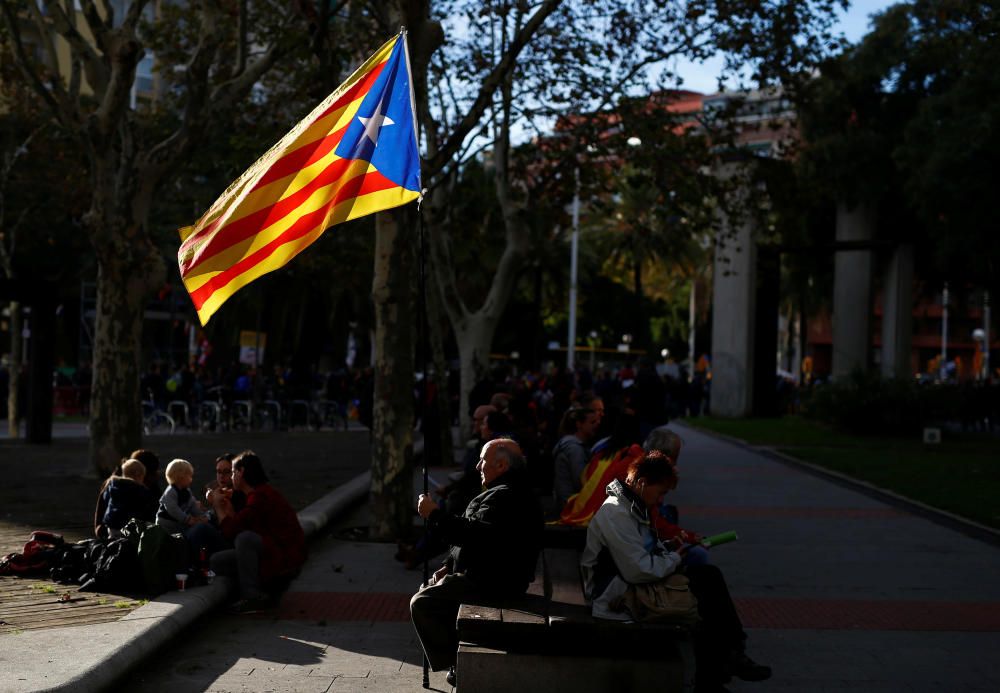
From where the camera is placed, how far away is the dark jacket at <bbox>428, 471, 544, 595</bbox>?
6.71 m

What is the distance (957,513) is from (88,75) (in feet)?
41.2

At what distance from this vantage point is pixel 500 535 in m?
6.75

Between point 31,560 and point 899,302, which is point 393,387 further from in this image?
point 899,302

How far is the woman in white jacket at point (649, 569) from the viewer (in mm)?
6477

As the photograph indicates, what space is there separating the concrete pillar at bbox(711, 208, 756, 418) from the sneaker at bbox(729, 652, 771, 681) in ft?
121

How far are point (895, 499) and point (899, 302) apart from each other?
2883cm

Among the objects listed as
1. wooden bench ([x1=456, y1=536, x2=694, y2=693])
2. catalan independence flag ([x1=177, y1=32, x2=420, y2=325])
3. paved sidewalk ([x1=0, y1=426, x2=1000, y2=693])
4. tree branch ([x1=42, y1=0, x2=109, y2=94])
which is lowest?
paved sidewalk ([x1=0, y1=426, x2=1000, y2=693])

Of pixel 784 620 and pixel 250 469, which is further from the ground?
pixel 250 469

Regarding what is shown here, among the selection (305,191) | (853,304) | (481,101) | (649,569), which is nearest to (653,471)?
(649,569)

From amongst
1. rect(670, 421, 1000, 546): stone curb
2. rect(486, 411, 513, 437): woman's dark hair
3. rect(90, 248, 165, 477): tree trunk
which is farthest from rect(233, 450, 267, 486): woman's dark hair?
rect(90, 248, 165, 477): tree trunk

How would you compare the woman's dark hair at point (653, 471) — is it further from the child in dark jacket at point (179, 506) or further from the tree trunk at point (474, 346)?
the tree trunk at point (474, 346)

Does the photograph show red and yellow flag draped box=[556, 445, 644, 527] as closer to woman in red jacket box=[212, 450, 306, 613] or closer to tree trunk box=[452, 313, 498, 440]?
woman in red jacket box=[212, 450, 306, 613]

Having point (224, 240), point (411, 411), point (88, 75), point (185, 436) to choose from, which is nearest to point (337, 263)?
point (185, 436)

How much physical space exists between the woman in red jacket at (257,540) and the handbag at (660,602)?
133 inches
